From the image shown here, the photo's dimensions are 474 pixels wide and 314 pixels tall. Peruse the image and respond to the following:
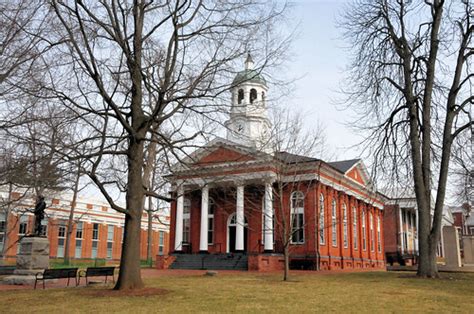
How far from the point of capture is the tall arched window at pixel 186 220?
130 feet

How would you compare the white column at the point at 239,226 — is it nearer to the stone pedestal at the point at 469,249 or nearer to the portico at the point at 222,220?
the portico at the point at 222,220

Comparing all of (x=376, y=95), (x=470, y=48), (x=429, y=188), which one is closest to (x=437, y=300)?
(x=429, y=188)

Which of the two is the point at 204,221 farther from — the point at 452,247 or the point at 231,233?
the point at 452,247

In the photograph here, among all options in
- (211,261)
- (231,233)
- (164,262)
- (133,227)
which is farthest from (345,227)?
(133,227)

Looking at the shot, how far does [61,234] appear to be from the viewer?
52.9m

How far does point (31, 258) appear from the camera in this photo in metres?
18.5

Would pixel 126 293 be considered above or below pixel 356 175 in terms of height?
below

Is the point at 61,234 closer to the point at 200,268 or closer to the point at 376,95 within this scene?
the point at 200,268

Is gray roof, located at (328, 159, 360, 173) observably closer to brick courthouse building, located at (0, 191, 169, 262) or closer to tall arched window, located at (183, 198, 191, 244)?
tall arched window, located at (183, 198, 191, 244)

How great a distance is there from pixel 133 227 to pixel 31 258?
6803mm

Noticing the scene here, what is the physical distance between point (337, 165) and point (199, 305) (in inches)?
1361

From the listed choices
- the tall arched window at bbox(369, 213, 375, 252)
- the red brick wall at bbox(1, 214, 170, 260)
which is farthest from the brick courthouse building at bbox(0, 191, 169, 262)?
the tall arched window at bbox(369, 213, 375, 252)

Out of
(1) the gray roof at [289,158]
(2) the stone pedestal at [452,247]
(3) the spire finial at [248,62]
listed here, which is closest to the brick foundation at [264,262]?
(1) the gray roof at [289,158]

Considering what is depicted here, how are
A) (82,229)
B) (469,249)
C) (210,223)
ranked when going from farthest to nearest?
(82,229), (210,223), (469,249)
